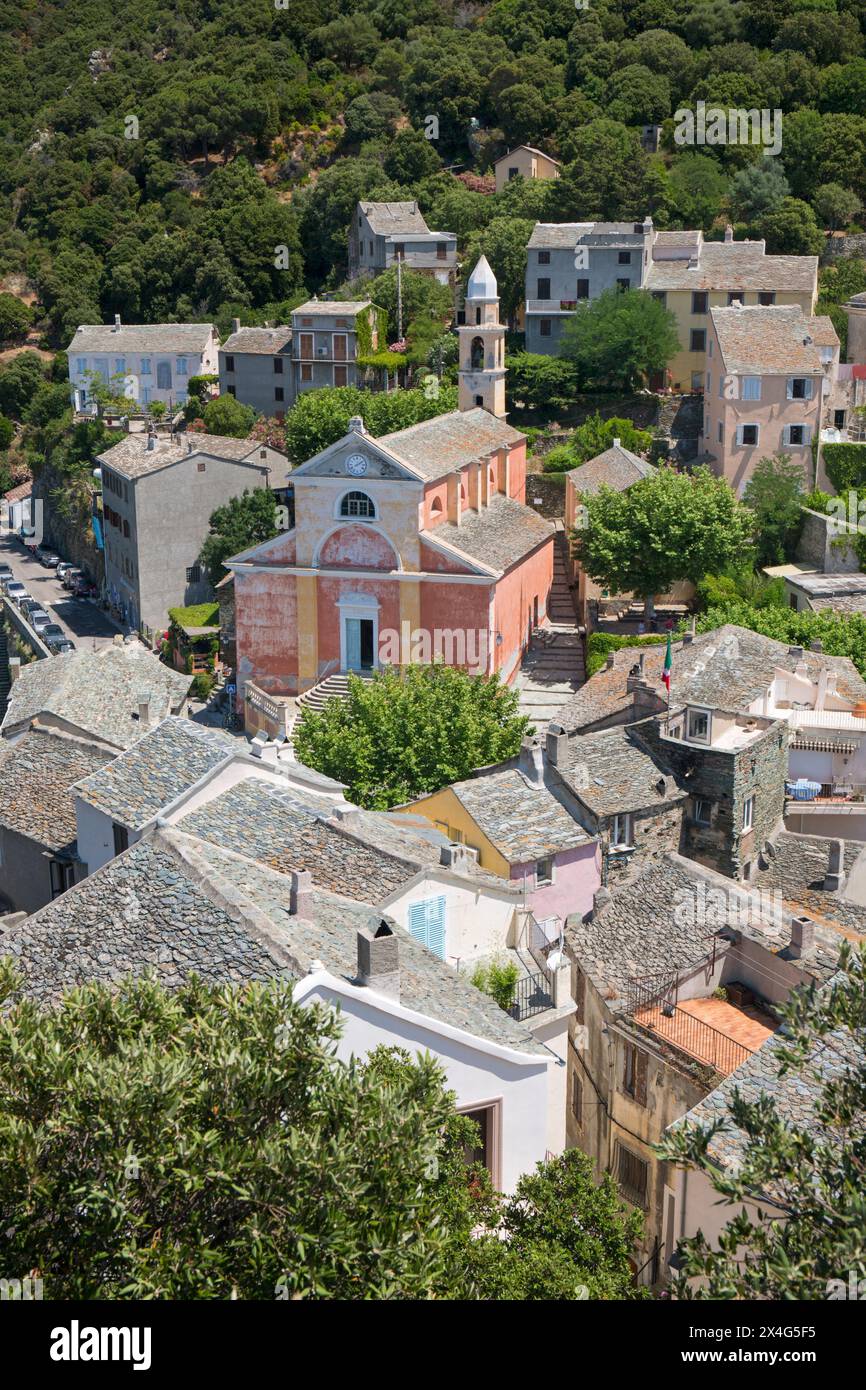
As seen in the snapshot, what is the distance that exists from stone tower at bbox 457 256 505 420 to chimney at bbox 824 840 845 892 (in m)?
37.4

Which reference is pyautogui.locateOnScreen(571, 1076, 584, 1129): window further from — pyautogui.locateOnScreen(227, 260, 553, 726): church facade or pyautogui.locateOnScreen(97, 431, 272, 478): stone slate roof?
pyautogui.locateOnScreen(97, 431, 272, 478): stone slate roof

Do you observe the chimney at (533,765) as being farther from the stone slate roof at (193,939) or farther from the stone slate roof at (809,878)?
the stone slate roof at (193,939)

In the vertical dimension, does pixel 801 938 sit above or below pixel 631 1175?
above

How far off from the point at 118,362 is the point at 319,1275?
89112mm

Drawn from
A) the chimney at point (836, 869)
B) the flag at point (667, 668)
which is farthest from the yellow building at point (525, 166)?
the chimney at point (836, 869)

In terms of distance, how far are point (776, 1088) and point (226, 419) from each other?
69527 mm

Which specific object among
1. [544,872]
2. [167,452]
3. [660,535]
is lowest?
[544,872]

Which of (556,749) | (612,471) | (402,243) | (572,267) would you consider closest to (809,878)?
(556,749)

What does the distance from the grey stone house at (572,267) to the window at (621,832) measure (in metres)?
45.8

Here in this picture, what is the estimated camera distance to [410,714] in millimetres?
41375

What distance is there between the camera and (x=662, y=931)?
29031mm

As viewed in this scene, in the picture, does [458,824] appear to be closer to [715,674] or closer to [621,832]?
[621,832]

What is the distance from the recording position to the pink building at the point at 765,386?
6209 cm

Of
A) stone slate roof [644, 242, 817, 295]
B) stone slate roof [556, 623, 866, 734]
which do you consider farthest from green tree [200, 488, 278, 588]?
stone slate roof [556, 623, 866, 734]
